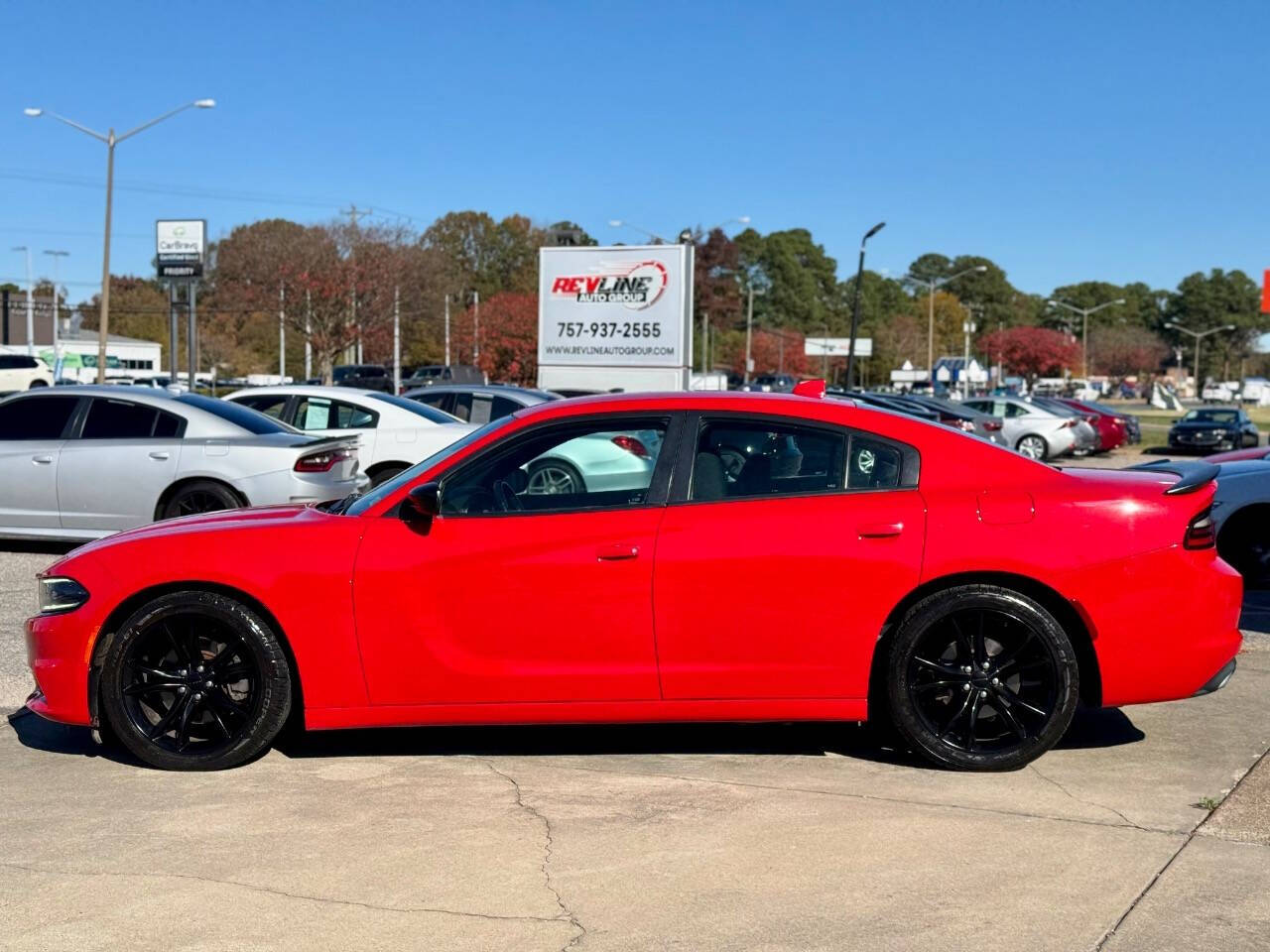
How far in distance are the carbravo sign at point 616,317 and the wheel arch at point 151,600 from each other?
1083 inches

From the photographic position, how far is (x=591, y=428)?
225 inches

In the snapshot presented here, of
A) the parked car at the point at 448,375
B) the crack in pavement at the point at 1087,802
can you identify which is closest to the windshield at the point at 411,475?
the crack in pavement at the point at 1087,802

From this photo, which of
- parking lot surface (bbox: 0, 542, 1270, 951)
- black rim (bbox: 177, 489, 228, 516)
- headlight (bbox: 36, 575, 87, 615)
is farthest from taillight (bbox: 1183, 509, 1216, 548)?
black rim (bbox: 177, 489, 228, 516)

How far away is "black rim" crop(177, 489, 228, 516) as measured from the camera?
1108cm

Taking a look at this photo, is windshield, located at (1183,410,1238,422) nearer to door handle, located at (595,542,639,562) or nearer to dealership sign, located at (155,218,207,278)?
dealership sign, located at (155,218,207,278)

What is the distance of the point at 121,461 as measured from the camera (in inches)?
438

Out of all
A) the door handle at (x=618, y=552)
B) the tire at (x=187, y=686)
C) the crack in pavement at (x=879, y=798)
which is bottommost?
the crack in pavement at (x=879, y=798)

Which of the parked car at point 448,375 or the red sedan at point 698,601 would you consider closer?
the red sedan at point 698,601

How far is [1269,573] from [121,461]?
8.91 meters

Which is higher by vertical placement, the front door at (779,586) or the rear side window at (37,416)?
the rear side window at (37,416)

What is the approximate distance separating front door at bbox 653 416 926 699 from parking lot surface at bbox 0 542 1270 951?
42cm

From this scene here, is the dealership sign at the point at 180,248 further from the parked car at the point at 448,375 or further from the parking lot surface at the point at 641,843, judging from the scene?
the parking lot surface at the point at 641,843

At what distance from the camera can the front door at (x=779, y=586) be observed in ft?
17.7

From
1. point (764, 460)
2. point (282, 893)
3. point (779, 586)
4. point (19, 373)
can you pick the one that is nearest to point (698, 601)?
point (779, 586)
